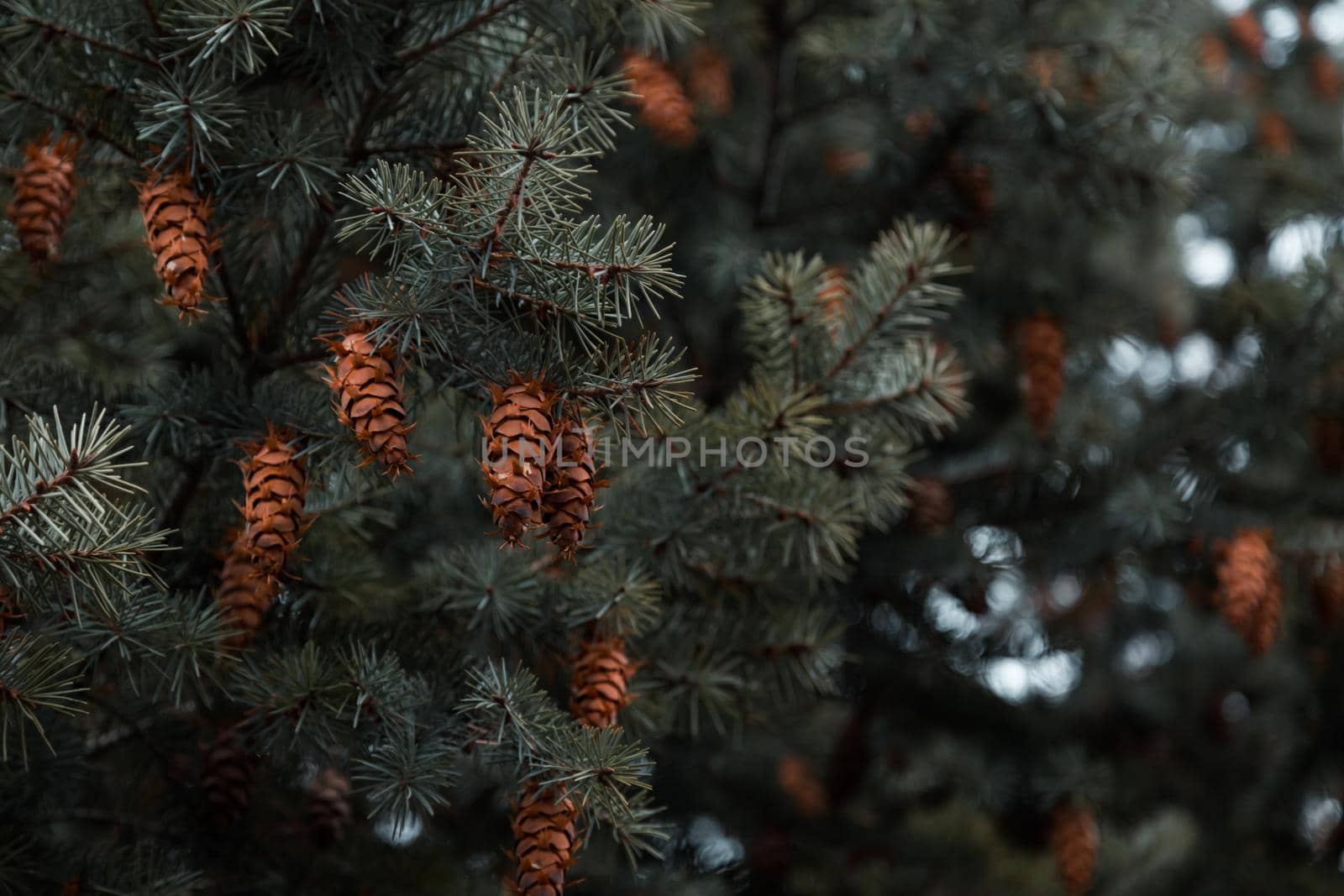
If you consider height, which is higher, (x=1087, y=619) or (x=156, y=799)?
(x=156, y=799)

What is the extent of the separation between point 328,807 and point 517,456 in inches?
32.1

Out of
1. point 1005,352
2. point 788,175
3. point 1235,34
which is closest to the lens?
point 1005,352

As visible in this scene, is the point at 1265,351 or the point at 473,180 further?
the point at 1265,351

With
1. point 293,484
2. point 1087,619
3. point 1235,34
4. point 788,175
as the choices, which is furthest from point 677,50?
point 1235,34

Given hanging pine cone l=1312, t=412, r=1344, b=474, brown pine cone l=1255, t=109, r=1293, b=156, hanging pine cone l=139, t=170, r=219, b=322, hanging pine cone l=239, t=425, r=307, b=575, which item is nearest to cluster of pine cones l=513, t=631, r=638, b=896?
hanging pine cone l=239, t=425, r=307, b=575

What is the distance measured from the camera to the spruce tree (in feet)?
4.04

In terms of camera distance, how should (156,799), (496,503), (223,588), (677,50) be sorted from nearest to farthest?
(496,503) < (223,588) < (156,799) < (677,50)

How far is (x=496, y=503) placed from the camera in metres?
1.12

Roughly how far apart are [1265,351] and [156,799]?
242 cm

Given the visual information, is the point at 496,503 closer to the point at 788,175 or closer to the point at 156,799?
the point at 156,799

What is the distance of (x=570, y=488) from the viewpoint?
1204 mm

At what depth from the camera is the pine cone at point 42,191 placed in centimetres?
146

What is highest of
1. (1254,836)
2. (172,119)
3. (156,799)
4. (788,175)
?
(172,119)

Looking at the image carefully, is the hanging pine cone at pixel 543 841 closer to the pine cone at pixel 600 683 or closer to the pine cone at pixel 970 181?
the pine cone at pixel 600 683
